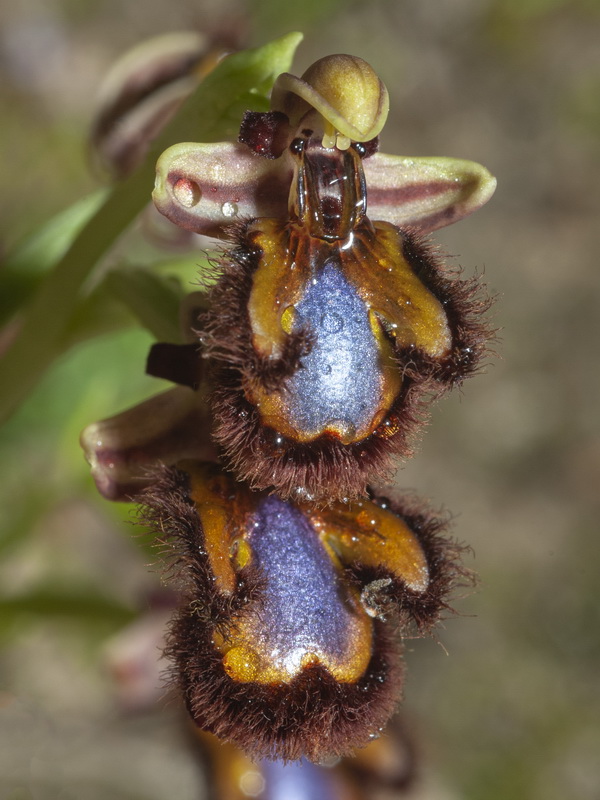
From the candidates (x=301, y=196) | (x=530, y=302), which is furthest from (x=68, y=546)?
(x=301, y=196)

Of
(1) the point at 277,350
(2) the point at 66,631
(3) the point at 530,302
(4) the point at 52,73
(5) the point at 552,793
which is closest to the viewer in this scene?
(1) the point at 277,350

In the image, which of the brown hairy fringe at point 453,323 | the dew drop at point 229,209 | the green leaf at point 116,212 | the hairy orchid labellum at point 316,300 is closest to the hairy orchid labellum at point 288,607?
the hairy orchid labellum at point 316,300

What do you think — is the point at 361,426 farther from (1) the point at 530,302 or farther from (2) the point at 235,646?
(1) the point at 530,302

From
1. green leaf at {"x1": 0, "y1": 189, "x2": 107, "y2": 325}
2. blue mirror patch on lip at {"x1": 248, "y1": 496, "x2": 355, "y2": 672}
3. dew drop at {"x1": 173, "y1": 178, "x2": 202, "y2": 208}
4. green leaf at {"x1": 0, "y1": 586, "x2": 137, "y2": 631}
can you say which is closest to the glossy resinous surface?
dew drop at {"x1": 173, "y1": 178, "x2": 202, "y2": 208}

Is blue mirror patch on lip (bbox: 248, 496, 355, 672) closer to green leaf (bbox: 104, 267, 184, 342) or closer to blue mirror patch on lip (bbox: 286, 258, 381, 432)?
blue mirror patch on lip (bbox: 286, 258, 381, 432)

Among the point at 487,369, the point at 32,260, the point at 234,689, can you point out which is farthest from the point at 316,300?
the point at 487,369

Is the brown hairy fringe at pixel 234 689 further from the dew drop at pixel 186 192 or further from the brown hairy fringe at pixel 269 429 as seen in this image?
the dew drop at pixel 186 192

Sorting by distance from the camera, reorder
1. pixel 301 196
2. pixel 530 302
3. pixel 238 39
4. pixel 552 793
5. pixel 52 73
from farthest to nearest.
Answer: pixel 530 302
pixel 52 73
pixel 552 793
pixel 238 39
pixel 301 196
